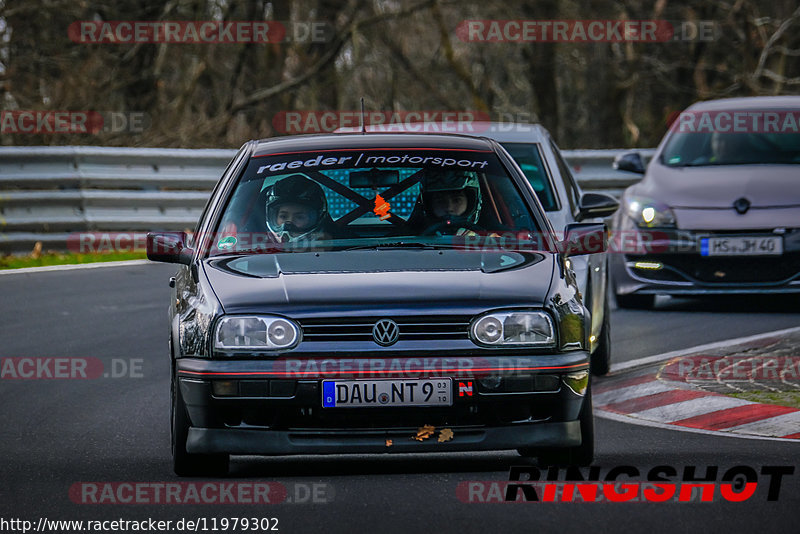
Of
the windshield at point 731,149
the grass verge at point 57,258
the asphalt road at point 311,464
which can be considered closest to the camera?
the asphalt road at point 311,464

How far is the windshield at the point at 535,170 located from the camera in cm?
1068

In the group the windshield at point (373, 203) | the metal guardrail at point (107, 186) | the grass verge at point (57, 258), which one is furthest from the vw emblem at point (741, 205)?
the grass verge at point (57, 258)

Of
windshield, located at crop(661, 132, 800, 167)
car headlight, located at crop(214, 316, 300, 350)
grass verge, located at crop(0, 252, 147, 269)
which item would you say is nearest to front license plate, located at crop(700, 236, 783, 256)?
windshield, located at crop(661, 132, 800, 167)

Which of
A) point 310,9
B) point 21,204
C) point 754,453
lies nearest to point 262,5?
point 310,9

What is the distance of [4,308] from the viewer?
13.5m

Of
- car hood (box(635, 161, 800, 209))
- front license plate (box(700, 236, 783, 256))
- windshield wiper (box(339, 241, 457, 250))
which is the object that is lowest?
front license plate (box(700, 236, 783, 256))

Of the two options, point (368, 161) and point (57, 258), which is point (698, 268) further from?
point (57, 258)

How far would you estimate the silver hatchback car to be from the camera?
13.1 metres

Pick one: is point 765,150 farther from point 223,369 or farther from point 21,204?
point 223,369

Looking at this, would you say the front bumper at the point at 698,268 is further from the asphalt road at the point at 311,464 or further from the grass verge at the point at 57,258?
the grass verge at the point at 57,258

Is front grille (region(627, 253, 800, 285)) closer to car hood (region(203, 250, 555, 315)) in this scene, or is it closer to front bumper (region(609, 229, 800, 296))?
front bumper (region(609, 229, 800, 296))

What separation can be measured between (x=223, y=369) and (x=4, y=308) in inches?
293

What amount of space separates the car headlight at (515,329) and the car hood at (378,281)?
5 cm

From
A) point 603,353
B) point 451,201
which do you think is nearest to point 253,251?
point 451,201
